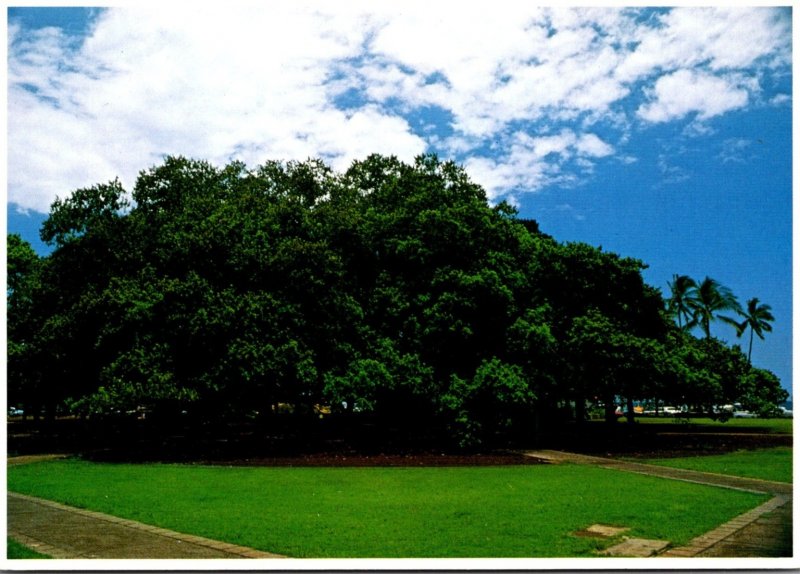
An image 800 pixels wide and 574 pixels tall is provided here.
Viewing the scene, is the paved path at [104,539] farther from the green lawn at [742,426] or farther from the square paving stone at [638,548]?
the green lawn at [742,426]

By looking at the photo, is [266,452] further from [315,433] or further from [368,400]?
[315,433]

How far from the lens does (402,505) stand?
34.5ft

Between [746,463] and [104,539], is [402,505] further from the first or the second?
[746,463]

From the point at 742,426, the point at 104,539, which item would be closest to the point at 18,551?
the point at 104,539

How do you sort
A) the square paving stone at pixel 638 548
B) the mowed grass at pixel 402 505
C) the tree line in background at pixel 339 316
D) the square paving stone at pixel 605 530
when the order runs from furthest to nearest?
the tree line in background at pixel 339 316, the square paving stone at pixel 605 530, the mowed grass at pixel 402 505, the square paving stone at pixel 638 548

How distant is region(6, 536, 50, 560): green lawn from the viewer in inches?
317

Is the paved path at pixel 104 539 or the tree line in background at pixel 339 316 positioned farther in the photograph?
the tree line in background at pixel 339 316

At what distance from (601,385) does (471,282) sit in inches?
205

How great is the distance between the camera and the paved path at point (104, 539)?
802 centimetres

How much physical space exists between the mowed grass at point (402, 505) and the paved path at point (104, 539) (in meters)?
0.28

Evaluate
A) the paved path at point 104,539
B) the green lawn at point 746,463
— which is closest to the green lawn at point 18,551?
the paved path at point 104,539

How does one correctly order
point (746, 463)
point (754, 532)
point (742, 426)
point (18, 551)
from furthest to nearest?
point (742, 426) → point (746, 463) → point (754, 532) → point (18, 551)

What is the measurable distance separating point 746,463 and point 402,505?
1069 cm

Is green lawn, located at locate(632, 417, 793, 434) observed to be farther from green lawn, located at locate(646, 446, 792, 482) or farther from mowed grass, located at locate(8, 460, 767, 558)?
mowed grass, located at locate(8, 460, 767, 558)
